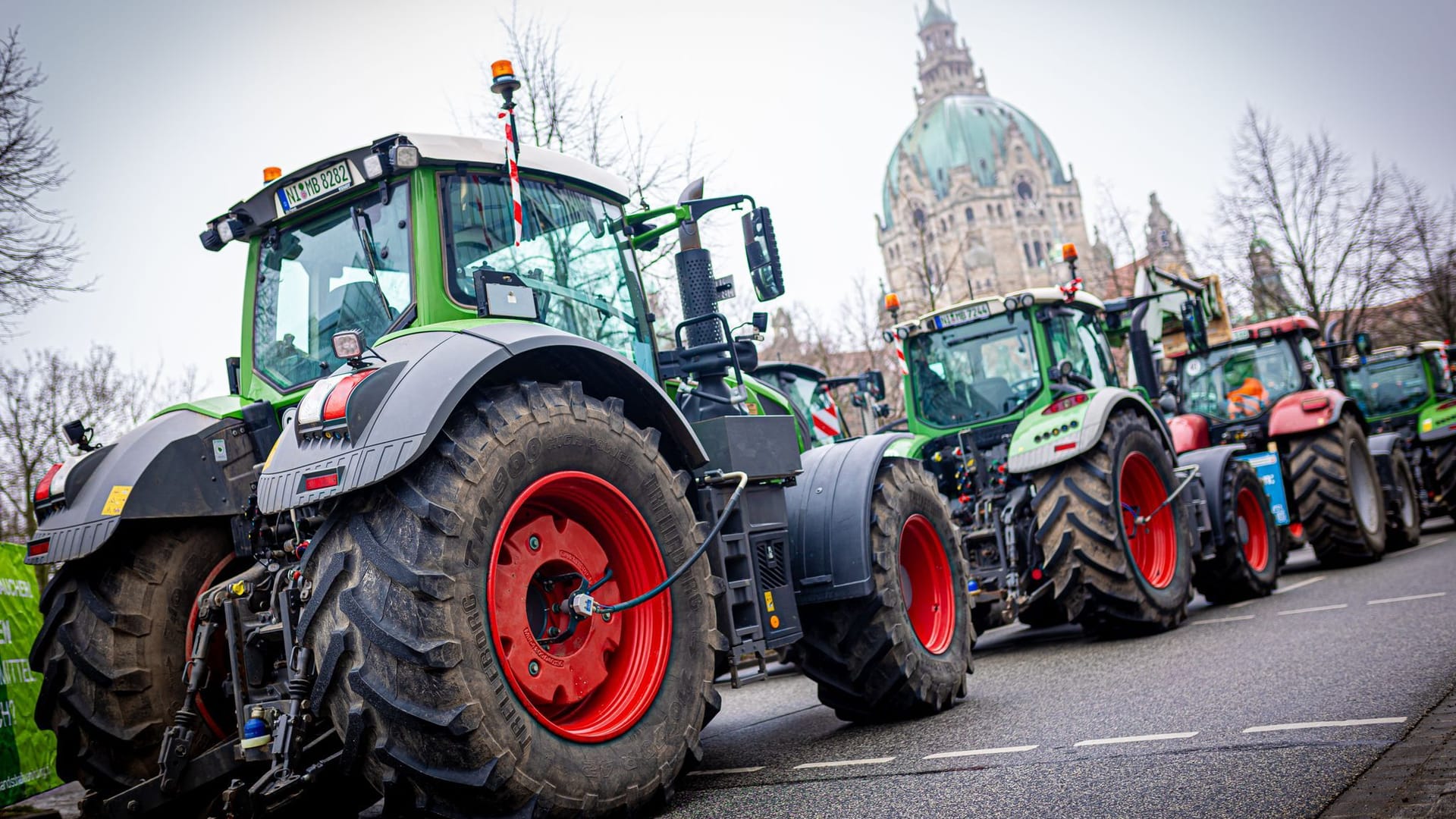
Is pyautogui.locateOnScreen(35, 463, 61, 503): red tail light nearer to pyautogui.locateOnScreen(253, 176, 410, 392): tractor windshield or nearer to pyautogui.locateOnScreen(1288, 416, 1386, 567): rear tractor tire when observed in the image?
pyautogui.locateOnScreen(253, 176, 410, 392): tractor windshield

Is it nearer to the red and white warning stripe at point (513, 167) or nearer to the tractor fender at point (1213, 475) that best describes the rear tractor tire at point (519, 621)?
the red and white warning stripe at point (513, 167)

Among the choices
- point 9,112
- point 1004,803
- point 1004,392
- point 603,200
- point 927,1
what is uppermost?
point 927,1

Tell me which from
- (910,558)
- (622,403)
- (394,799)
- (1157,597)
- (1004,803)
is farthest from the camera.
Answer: (1157,597)

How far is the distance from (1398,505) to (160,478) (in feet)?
42.4

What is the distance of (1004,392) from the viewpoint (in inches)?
374

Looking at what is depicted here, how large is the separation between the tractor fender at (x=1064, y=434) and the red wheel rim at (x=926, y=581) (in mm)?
2098

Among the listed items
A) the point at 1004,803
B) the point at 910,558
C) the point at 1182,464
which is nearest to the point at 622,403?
the point at 1004,803

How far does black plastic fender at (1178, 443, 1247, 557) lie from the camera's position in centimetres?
948

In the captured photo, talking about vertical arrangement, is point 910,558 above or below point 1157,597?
above

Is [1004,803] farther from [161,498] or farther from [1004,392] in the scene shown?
[1004,392]

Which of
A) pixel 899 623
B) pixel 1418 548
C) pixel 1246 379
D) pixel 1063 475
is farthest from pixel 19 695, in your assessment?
pixel 1418 548

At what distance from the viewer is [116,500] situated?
175 inches

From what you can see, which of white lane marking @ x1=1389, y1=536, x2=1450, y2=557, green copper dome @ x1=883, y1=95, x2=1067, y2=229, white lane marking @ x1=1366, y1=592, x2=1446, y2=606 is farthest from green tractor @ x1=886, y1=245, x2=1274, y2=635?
green copper dome @ x1=883, y1=95, x2=1067, y2=229

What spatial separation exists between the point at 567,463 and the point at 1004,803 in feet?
5.92
